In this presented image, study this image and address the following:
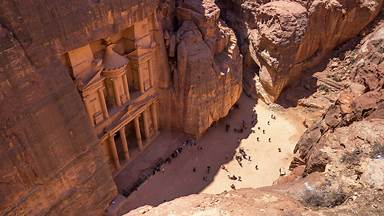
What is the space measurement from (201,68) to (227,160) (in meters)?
4.86

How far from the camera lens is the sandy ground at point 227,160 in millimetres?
15164

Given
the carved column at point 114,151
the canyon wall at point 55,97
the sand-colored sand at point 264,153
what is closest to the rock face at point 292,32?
the sand-colored sand at point 264,153

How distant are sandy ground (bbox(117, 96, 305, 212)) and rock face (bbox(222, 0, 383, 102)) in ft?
7.85

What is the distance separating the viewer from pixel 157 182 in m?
15.3

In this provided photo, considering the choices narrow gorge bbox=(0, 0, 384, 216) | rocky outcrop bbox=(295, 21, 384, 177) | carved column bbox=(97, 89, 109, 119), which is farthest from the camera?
carved column bbox=(97, 89, 109, 119)

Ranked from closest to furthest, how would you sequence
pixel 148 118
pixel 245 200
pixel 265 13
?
pixel 245 200 → pixel 148 118 → pixel 265 13

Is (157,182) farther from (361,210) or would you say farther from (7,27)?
(361,210)

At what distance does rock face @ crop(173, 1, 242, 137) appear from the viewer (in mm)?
15812

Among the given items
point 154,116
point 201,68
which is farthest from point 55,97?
point 201,68

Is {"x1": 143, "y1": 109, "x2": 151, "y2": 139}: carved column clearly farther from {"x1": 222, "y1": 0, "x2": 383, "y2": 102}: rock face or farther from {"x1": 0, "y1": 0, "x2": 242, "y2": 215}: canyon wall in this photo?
{"x1": 222, "y1": 0, "x2": 383, "y2": 102}: rock face

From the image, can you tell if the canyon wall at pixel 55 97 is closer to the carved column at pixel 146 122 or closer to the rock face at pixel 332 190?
the carved column at pixel 146 122

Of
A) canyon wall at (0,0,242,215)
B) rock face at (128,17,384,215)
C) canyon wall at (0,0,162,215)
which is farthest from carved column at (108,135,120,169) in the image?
rock face at (128,17,384,215)

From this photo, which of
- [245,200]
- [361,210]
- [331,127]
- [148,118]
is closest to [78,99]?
[148,118]

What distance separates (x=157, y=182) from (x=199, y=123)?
12.1 ft
